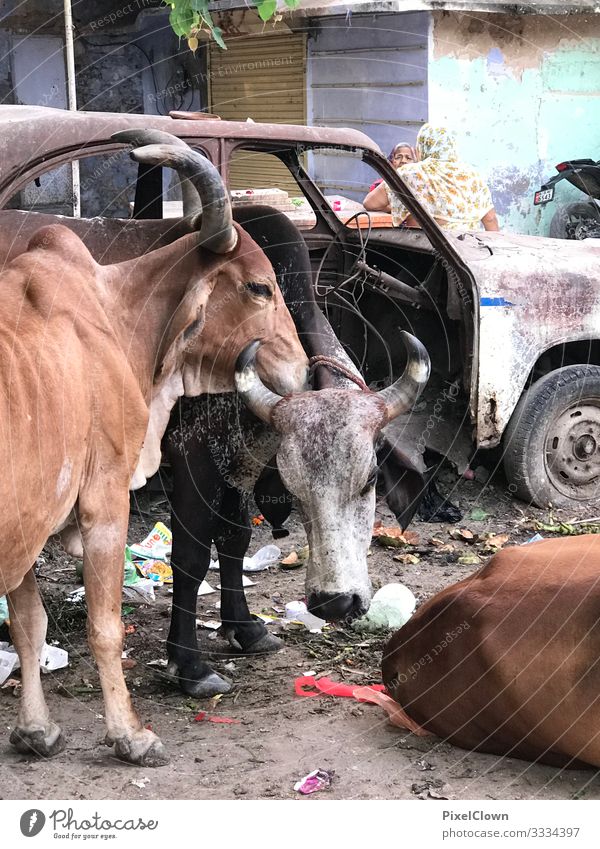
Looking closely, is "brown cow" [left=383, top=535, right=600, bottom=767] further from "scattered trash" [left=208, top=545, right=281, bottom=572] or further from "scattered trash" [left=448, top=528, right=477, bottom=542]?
"scattered trash" [left=448, top=528, right=477, bottom=542]

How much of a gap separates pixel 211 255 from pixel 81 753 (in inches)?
74.7

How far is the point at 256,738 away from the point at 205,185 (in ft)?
6.61

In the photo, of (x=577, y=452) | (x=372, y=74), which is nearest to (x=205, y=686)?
(x=577, y=452)

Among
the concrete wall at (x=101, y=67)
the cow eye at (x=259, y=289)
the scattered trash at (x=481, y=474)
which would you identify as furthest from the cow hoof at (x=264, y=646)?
the concrete wall at (x=101, y=67)

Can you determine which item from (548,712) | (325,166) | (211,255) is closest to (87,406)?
(211,255)

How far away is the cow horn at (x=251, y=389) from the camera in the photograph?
427 cm

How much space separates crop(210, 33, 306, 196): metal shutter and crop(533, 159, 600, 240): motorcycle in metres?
2.60

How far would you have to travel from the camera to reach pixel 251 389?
4285mm

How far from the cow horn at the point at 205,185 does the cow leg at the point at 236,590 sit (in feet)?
3.93

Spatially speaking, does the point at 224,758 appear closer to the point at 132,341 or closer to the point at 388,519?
the point at 132,341

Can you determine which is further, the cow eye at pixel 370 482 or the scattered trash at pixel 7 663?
the scattered trash at pixel 7 663

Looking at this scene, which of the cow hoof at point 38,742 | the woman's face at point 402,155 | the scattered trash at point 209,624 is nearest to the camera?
the cow hoof at point 38,742
